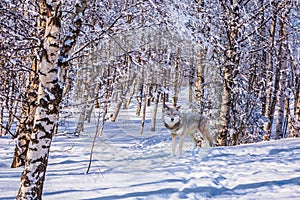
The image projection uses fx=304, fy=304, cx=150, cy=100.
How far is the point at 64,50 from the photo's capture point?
13.7ft

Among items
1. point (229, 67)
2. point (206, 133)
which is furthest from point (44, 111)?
point (229, 67)

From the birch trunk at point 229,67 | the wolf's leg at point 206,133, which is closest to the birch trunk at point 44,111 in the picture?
the wolf's leg at point 206,133

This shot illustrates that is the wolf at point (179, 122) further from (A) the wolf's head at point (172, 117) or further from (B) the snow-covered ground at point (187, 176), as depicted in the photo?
(B) the snow-covered ground at point (187, 176)

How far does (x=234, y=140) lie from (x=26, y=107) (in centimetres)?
767

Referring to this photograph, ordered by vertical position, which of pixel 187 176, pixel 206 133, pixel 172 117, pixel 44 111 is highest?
pixel 44 111

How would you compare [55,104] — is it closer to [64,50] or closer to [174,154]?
[64,50]

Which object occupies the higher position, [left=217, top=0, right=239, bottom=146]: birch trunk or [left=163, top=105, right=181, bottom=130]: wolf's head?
[left=217, top=0, right=239, bottom=146]: birch trunk

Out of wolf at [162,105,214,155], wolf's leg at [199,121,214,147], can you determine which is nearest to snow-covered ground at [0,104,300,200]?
wolf at [162,105,214,155]

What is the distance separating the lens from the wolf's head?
25.6 ft

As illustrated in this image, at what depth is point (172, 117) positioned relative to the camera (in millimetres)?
7797

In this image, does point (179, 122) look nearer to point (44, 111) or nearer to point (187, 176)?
point (187, 176)

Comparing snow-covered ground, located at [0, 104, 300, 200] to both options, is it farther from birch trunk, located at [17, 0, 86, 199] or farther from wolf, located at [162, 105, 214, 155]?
birch trunk, located at [17, 0, 86, 199]

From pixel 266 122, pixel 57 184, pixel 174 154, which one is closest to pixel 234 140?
pixel 266 122

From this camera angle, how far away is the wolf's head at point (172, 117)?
308 inches
